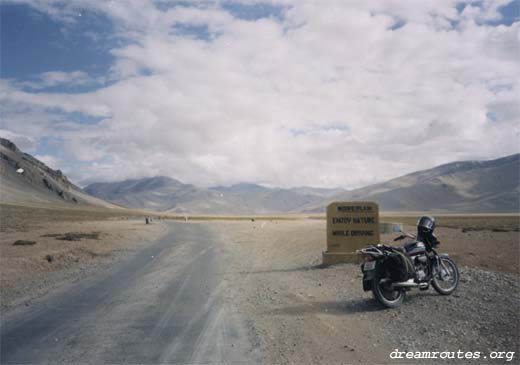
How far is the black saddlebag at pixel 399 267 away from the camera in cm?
895

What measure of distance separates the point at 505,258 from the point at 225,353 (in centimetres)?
1296

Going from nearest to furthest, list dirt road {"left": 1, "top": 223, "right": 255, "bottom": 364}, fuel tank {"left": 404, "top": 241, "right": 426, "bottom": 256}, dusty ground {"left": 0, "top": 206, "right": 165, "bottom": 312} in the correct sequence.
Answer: dirt road {"left": 1, "top": 223, "right": 255, "bottom": 364}, fuel tank {"left": 404, "top": 241, "right": 426, "bottom": 256}, dusty ground {"left": 0, "top": 206, "right": 165, "bottom": 312}

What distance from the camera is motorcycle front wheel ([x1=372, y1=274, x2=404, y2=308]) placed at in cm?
883

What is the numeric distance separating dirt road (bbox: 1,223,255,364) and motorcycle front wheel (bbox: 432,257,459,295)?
15.1 ft

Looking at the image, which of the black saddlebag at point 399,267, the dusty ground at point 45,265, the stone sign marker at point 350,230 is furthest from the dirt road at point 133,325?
the stone sign marker at point 350,230

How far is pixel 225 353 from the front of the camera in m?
6.62

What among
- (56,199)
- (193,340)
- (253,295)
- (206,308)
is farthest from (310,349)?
(56,199)

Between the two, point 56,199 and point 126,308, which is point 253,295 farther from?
point 56,199

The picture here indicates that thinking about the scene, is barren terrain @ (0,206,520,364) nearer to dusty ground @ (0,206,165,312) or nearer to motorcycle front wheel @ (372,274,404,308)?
dusty ground @ (0,206,165,312)

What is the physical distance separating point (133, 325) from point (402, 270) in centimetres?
560

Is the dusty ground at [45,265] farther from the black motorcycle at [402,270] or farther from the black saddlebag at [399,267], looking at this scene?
the black saddlebag at [399,267]

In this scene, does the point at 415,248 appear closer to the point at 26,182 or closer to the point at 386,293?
the point at 386,293

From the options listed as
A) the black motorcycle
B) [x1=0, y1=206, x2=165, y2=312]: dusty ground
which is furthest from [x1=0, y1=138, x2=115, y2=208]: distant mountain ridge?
the black motorcycle

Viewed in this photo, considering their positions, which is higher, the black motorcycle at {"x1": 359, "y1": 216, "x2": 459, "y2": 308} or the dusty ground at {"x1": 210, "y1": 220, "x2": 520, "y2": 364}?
the black motorcycle at {"x1": 359, "y1": 216, "x2": 459, "y2": 308}
